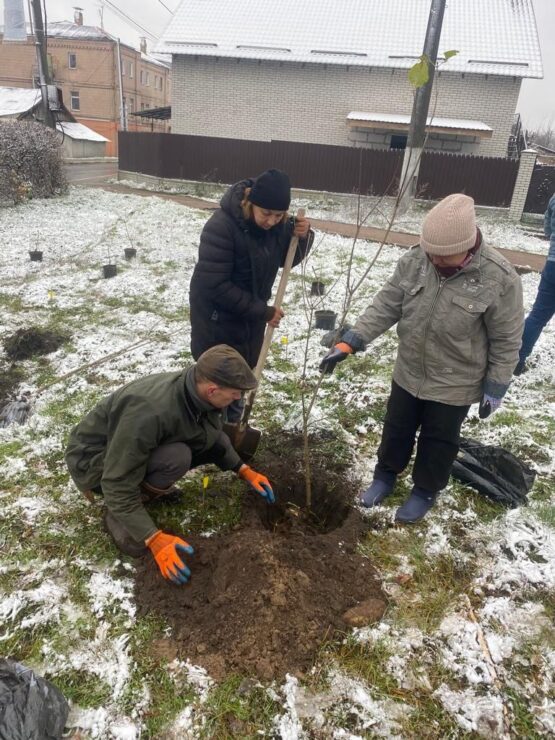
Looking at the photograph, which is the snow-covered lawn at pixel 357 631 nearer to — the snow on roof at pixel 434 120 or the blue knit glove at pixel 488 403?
the blue knit glove at pixel 488 403

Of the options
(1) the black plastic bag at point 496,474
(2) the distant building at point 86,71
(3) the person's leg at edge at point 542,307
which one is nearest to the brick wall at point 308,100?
(3) the person's leg at edge at point 542,307

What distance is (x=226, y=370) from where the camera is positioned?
1.98 metres

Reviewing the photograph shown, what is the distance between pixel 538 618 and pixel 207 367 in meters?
1.81

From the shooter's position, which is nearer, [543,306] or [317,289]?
[543,306]

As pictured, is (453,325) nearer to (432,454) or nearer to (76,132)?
(432,454)

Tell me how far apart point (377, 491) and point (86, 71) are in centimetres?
4627

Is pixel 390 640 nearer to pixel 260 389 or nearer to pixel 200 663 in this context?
pixel 200 663

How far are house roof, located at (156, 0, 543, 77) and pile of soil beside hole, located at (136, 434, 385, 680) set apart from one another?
17.8 metres

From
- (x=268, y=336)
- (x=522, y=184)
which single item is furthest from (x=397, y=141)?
(x=268, y=336)

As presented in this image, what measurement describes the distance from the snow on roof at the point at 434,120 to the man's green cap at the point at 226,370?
51.9ft

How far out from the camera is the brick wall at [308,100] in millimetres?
16266

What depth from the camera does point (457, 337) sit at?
2.22 m

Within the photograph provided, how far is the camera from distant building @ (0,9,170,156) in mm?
38281

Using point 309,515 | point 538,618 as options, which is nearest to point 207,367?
point 309,515
